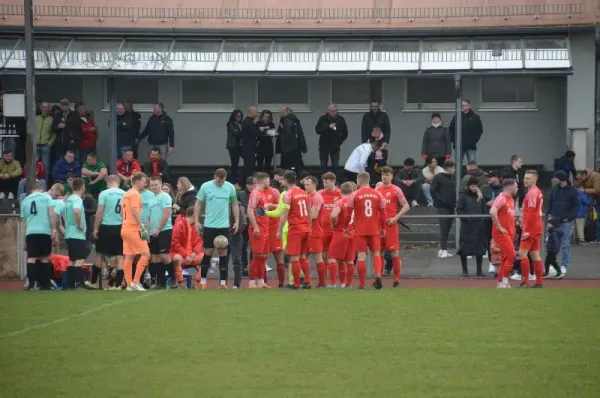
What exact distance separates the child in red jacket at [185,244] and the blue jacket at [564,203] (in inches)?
264

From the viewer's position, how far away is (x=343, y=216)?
22.1 metres

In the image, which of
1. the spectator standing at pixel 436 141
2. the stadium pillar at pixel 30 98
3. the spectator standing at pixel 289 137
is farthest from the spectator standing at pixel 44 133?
the spectator standing at pixel 436 141

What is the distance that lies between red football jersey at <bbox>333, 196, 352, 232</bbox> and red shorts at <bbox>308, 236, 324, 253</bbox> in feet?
1.47

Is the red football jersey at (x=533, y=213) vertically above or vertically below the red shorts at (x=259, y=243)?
above

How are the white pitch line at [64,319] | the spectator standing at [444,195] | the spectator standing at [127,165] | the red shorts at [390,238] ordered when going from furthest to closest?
the spectator standing at [127,165] → the spectator standing at [444,195] → the red shorts at [390,238] → the white pitch line at [64,319]

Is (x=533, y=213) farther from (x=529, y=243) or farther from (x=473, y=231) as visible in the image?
(x=473, y=231)

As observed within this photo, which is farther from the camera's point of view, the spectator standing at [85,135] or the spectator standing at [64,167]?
the spectator standing at [85,135]

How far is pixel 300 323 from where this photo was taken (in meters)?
16.4

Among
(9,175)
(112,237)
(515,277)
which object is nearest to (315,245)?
(112,237)

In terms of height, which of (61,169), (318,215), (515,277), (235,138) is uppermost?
(235,138)

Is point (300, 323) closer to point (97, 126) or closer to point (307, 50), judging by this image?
point (307, 50)

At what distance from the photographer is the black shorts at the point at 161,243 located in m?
22.4

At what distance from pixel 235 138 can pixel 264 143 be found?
0.70 meters

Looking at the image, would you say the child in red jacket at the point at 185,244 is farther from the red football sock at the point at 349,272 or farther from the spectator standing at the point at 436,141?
the spectator standing at the point at 436,141
